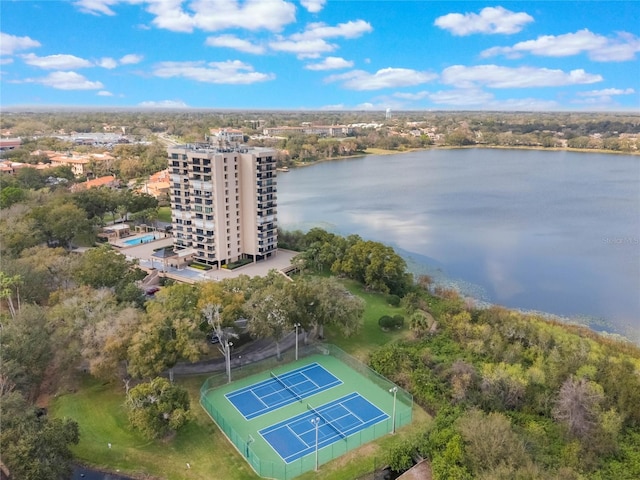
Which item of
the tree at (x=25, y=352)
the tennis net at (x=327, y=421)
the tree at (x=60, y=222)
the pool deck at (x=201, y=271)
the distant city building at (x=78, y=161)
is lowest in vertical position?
the tennis net at (x=327, y=421)

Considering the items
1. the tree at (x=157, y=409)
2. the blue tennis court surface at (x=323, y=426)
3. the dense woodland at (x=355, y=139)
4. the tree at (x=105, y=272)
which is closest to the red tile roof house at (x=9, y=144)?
the dense woodland at (x=355, y=139)

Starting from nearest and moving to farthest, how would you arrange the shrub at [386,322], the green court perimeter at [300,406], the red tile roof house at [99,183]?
the green court perimeter at [300,406], the shrub at [386,322], the red tile roof house at [99,183]

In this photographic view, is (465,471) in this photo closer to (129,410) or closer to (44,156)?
(129,410)

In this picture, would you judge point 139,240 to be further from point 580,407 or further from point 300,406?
point 580,407

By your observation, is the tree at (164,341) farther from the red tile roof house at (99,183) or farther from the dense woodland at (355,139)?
the dense woodland at (355,139)

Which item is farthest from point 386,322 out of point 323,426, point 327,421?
point 323,426

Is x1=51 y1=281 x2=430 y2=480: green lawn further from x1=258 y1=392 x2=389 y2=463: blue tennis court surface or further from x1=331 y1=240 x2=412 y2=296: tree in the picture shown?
x1=331 y1=240 x2=412 y2=296: tree

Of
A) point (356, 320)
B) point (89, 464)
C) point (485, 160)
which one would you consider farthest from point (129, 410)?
point (485, 160)
